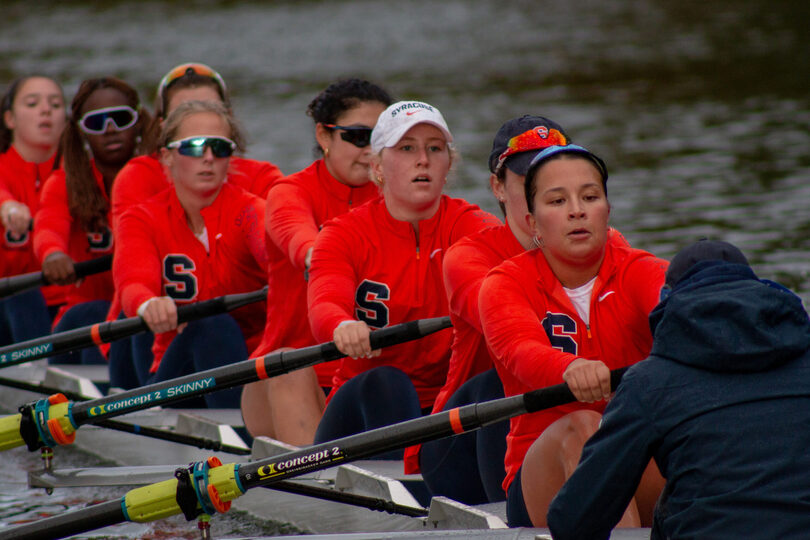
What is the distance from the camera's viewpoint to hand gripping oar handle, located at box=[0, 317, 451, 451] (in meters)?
4.00

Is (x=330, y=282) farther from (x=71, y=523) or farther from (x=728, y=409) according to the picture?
(x=728, y=409)

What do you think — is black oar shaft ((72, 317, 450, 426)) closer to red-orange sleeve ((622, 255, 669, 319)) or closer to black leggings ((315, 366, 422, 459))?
black leggings ((315, 366, 422, 459))

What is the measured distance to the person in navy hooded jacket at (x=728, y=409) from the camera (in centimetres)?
222

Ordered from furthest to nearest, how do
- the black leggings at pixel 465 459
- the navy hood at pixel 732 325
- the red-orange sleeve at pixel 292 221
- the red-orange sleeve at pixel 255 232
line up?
the red-orange sleeve at pixel 255 232 → the red-orange sleeve at pixel 292 221 → the black leggings at pixel 465 459 → the navy hood at pixel 732 325

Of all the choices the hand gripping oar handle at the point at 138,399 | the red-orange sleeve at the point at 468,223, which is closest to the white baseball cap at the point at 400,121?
the red-orange sleeve at the point at 468,223

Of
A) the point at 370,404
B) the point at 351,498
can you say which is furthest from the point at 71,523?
the point at 370,404

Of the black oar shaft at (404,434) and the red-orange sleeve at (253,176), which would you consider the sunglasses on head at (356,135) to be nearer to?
the red-orange sleeve at (253,176)

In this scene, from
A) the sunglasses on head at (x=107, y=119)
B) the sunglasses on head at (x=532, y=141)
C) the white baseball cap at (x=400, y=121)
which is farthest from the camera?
the sunglasses on head at (x=107, y=119)

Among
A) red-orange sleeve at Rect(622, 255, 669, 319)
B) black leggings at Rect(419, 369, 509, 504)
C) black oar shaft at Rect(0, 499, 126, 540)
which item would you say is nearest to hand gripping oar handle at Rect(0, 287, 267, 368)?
black leggings at Rect(419, 369, 509, 504)

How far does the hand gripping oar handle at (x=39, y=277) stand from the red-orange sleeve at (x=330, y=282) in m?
2.16

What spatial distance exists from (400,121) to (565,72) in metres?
15.9

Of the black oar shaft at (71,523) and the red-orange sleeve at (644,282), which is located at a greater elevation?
the red-orange sleeve at (644,282)

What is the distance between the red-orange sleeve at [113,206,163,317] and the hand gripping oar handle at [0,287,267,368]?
101 millimetres

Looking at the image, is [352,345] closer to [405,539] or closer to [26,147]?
[405,539]
